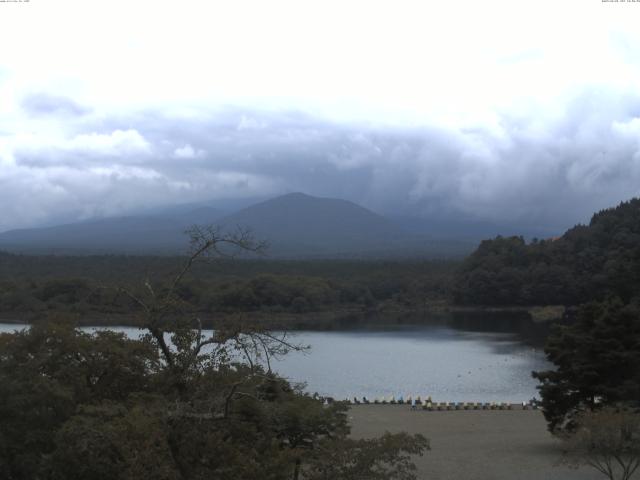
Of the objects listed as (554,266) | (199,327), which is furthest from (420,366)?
(554,266)

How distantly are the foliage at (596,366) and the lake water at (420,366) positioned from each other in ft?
25.8

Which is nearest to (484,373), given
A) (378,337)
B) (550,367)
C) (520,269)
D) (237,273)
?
(550,367)

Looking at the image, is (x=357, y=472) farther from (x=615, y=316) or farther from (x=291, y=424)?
(x=615, y=316)

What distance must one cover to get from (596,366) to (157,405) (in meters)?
11.5

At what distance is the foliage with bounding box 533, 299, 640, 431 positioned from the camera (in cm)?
1554

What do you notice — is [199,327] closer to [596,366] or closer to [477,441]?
[596,366]

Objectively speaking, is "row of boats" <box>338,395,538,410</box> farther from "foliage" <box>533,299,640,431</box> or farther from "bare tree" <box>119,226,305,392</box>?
"bare tree" <box>119,226,305,392</box>

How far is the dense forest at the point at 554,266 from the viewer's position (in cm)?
6372

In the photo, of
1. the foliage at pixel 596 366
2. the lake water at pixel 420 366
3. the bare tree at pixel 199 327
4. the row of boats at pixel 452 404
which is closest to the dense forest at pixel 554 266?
the lake water at pixel 420 366

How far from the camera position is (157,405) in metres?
6.72

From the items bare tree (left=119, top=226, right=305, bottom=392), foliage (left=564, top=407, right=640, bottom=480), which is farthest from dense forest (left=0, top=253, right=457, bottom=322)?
bare tree (left=119, top=226, right=305, bottom=392)

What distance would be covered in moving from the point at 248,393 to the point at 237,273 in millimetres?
71883

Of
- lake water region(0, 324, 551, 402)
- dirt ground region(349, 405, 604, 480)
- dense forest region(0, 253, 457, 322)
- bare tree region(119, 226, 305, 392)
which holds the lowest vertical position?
lake water region(0, 324, 551, 402)

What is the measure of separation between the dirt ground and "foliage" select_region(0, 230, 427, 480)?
610 cm
